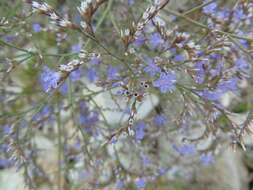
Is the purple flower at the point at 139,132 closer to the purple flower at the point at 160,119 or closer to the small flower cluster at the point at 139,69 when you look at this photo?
the small flower cluster at the point at 139,69

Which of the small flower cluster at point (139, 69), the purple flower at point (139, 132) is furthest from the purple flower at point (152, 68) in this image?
the purple flower at point (139, 132)

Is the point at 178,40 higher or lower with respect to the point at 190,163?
higher

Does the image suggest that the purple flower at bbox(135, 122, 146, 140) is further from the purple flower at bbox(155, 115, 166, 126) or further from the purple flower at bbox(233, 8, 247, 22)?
the purple flower at bbox(233, 8, 247, 22)

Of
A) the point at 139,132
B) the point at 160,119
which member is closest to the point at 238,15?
the point at 160,119

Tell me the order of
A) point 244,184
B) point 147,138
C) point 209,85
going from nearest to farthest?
point 209,85 → point 147,138 → point 244,184

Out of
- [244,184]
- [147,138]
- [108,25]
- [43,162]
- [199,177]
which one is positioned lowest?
[244,184]

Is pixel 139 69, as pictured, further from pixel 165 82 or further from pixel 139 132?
pixel 139 132

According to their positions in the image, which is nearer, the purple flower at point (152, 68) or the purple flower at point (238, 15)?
the purple flower at point (152, 68)

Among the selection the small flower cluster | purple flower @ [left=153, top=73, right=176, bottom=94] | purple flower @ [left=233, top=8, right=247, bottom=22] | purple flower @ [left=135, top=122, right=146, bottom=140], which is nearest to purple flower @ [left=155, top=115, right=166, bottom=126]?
the small flower cluster

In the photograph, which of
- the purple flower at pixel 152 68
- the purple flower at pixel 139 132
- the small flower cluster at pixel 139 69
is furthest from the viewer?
the purple flower at pixel 139 132

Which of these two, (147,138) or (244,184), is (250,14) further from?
(244,184)

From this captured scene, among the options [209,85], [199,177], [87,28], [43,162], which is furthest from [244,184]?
[87,28]
